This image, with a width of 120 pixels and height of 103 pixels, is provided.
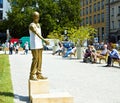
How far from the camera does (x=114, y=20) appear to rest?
285ft

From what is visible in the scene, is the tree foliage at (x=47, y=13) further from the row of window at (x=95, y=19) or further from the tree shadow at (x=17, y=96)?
the tree shadow at (x=17, y=96)

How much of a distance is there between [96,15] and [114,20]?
13586 millimetres

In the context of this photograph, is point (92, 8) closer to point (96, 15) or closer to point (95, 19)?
point (96, 15)

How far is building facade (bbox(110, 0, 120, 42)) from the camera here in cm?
8475

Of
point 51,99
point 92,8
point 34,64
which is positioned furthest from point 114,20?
point 51,99

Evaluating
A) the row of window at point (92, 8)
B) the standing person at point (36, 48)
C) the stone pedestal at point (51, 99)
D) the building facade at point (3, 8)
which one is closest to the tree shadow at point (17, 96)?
the standing person at point (36, 48)

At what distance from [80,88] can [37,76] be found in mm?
3033

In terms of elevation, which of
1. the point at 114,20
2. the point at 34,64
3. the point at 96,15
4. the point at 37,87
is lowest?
the point at 37,87

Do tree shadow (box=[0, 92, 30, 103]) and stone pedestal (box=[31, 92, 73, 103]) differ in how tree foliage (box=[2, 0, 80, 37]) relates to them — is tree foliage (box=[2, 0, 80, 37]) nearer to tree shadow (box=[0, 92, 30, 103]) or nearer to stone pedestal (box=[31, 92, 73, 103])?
tree shadow (box=[0, 92, 30, 103])

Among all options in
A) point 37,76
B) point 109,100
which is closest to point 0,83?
point 37,76

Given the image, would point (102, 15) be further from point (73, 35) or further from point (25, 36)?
point (73, 35)

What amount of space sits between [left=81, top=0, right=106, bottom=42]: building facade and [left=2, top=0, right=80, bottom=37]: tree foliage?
1617 centimetres

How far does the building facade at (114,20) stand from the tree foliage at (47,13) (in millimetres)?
9769

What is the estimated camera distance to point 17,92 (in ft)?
44.6
